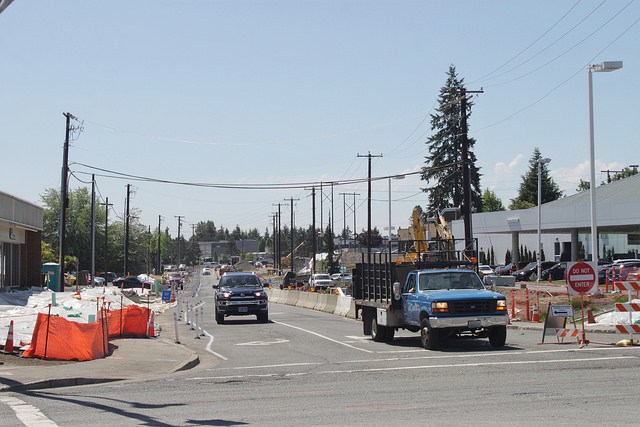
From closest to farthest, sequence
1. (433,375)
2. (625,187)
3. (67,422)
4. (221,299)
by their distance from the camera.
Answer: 1. (67,422)
2. (433,375)
3. (221,299)
4. (625,187)

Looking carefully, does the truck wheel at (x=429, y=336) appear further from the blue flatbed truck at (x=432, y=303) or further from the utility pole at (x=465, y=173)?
the utility pole at (x=465, y=173)

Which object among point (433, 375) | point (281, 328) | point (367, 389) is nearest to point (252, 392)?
point (367, 389)

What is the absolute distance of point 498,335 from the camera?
20375 mm

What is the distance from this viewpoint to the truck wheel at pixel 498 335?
2033cm

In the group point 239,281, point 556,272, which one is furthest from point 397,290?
point 556,272

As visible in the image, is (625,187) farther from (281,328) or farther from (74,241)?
(74,241)

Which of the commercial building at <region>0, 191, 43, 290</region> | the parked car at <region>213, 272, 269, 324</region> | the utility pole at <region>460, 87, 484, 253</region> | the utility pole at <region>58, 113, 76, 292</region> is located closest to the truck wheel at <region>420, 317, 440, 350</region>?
the parked car at <region>213, 272, 269, 324</region>

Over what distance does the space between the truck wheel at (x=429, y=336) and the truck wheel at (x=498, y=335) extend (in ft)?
4.31

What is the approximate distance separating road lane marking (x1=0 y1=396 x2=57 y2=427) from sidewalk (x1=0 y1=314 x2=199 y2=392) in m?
1.32

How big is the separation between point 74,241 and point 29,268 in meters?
51.1

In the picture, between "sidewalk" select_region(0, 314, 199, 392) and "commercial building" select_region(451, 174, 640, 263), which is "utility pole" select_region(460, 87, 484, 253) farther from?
"commercial building" select_region(451, 174, 640, 263)

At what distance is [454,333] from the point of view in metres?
20.6

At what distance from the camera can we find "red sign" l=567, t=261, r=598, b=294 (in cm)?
2144

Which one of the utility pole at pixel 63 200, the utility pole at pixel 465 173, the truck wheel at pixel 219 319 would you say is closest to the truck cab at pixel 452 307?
the truck wheel at pixel 219 319
